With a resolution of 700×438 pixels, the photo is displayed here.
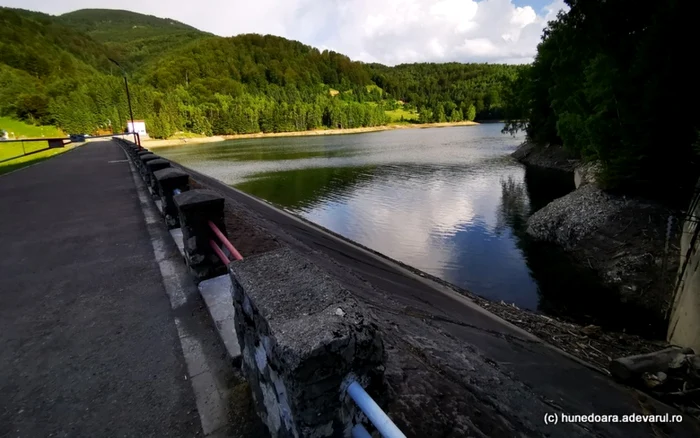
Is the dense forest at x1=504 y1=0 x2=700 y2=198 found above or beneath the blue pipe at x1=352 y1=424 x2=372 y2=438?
above

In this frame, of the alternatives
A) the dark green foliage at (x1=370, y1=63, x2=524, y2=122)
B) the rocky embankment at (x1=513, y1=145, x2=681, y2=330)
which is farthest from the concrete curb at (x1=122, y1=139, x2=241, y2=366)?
the dark green foliage at (x1=370, y1=63, x2=524, y2=122)

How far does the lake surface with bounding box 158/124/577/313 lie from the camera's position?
12625 mm

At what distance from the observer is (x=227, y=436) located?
7.74 ft

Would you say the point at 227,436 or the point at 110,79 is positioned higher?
the point at 110,79

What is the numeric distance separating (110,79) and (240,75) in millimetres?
78408

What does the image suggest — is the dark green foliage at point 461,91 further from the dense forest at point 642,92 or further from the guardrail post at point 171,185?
the guardrail post at point 171,185

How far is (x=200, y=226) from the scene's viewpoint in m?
4.30

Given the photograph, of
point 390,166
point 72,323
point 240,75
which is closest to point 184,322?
point 72,323

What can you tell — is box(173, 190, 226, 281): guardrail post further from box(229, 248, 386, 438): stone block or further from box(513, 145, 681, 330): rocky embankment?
box(513, 145, 681, 330): rocky embankment

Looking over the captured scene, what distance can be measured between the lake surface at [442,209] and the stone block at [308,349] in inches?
406

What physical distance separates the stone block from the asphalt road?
99 centimetres

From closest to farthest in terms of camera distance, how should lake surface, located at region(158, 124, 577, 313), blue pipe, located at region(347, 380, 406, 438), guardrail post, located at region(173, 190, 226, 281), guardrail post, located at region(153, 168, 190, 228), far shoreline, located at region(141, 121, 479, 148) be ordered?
blue pipe, located at region(347, 380, 406, 438), guardrail post, located at region(173, 190, 226, 281), guardrail post, located at region(153, 168, 190, 228), lake surface, located at region(158, 124, 577, 313), far shoreline, located at region(141, 121, 479, 148)

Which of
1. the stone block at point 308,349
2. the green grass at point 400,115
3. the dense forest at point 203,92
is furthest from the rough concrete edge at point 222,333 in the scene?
the green grass at point 400,115

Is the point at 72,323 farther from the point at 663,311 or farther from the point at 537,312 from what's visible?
the point at 663,311
